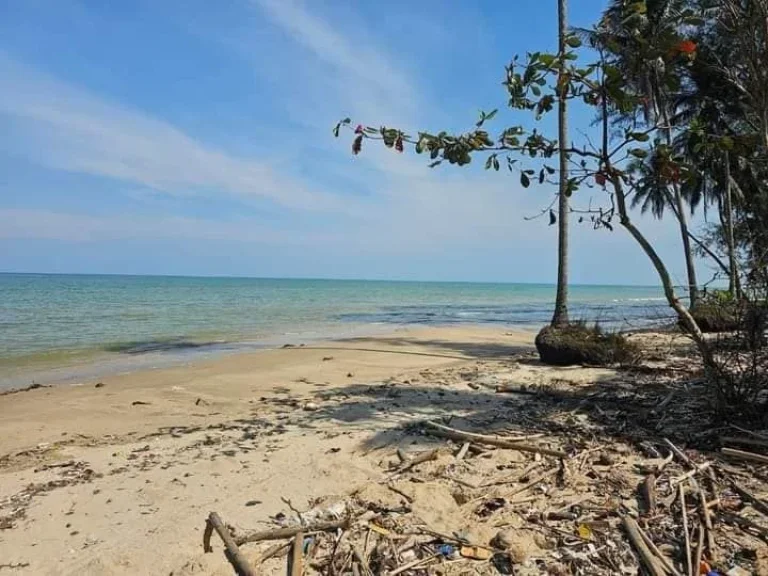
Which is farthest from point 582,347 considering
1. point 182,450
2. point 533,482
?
point 182,450

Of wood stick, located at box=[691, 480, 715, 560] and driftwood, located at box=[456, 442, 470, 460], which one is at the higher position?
wood stick, located at box=[691, 480, 715, 560]

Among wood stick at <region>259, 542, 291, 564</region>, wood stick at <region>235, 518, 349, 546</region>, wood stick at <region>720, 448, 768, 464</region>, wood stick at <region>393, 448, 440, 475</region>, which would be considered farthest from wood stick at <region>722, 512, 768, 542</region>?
wood stick at <region>259, 542, 291, 564</region>

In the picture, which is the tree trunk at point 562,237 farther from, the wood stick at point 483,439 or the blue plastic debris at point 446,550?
the blue plastic debris at point 446,550

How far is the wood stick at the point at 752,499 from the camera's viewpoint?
3170 mm

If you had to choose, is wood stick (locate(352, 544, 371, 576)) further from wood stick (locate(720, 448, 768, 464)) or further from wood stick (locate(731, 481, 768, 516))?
wood stick (locate(720, 448, 768, 464))

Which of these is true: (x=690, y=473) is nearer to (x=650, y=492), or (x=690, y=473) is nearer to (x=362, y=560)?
(x=650, y=492)

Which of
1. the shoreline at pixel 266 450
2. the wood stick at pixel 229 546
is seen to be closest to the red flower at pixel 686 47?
the shoreline at pixel 266 450

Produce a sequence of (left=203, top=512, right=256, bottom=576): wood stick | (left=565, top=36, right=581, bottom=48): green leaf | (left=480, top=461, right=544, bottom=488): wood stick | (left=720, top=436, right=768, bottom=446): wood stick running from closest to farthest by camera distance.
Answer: (left=203, top=512, right=256, bottom=576): wood stick
(left=480, top=461, right=544, bottom=488): wood stick
(left=720, top=436, right=768, bottom=446): wood stick
(left=565, top=36, right=581, bottom=48): green leaf

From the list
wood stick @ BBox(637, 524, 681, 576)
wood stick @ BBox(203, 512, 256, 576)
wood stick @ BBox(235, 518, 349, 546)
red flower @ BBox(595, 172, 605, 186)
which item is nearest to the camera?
wood stick @ BBox(637, 524, 681, 576)

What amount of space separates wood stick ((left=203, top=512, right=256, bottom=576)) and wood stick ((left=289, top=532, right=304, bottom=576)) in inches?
7.5

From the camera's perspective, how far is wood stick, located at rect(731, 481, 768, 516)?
3170mm

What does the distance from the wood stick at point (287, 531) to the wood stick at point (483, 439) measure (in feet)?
5.67

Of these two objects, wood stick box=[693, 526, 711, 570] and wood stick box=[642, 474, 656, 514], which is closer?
wood stick box=[693, 526, 711, 570]

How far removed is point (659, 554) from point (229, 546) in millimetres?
2147
